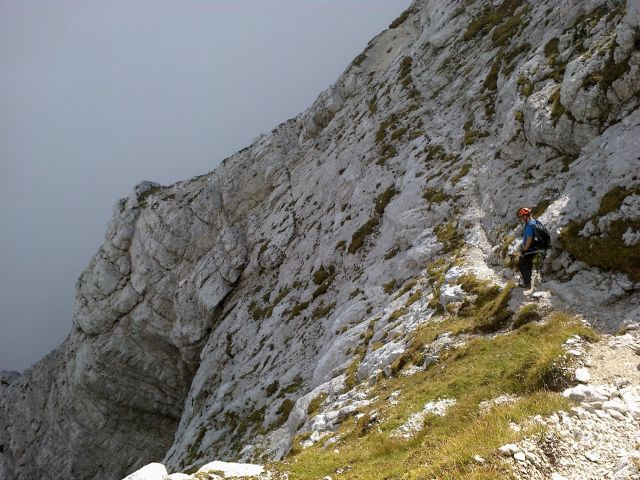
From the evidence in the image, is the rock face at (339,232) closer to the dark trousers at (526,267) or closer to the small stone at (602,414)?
the dark trousers at (526,267)

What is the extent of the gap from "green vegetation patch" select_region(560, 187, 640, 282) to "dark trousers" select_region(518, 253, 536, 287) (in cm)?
151

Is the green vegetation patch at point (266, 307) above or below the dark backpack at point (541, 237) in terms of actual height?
above

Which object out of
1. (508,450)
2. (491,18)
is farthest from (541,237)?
(491,18)

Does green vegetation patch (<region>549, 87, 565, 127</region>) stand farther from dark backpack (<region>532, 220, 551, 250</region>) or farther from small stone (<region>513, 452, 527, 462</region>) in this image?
small stone (<region>513, 452, 527, 462</region>)

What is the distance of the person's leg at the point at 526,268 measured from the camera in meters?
16.9

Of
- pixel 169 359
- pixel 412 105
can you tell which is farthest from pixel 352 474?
pixel 169 359

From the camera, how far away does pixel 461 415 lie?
12.3 metres

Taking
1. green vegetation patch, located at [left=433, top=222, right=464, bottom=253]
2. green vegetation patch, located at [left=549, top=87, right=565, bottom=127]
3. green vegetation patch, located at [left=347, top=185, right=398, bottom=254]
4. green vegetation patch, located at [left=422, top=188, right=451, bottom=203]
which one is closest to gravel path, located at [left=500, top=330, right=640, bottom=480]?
green vegetation patch, located at [left=433, top=222, right=464, bottom=253]

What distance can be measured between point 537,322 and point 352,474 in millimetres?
8632

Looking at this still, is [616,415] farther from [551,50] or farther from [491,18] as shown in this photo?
[491,18]

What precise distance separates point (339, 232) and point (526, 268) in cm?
2483

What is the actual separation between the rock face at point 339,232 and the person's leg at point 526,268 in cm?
105

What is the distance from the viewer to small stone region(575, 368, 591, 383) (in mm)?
10813

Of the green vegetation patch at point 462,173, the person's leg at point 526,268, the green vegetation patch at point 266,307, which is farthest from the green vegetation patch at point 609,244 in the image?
the green vegetation patch at point 266,307
